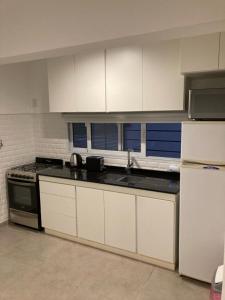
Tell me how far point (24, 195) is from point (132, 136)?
5.51 feet

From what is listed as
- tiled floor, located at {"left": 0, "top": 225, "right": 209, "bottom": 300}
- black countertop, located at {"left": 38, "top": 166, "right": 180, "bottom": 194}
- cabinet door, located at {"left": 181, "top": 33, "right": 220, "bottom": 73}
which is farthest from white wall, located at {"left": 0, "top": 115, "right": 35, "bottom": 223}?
cabinet door, located at {"left": 181, "top": 33, "right": 220, "bottom": 73}

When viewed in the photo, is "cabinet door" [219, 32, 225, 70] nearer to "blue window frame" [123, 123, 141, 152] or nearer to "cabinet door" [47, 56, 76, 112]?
"blue window frame" [123, 123, 141, 152]

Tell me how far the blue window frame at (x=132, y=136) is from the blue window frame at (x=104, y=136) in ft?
0.43

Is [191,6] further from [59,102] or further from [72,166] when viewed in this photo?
[72,166]

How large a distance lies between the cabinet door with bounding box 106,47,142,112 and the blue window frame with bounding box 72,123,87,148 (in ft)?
2.63

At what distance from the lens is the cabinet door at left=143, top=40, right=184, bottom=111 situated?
2672mm

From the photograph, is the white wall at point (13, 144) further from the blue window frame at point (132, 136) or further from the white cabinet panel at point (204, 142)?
the white cabinet panel at point (204, 142)

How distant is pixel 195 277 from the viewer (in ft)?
8.18

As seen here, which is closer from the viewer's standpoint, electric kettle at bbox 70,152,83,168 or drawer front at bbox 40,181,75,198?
drawer front at bbox 40,181,75,198

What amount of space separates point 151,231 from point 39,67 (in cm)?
278

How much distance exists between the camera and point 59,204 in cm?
333

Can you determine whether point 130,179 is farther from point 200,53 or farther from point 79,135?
point 200,53

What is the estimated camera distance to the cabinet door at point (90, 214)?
3.03 meters

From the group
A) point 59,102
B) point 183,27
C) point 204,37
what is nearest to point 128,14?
point 183,27
